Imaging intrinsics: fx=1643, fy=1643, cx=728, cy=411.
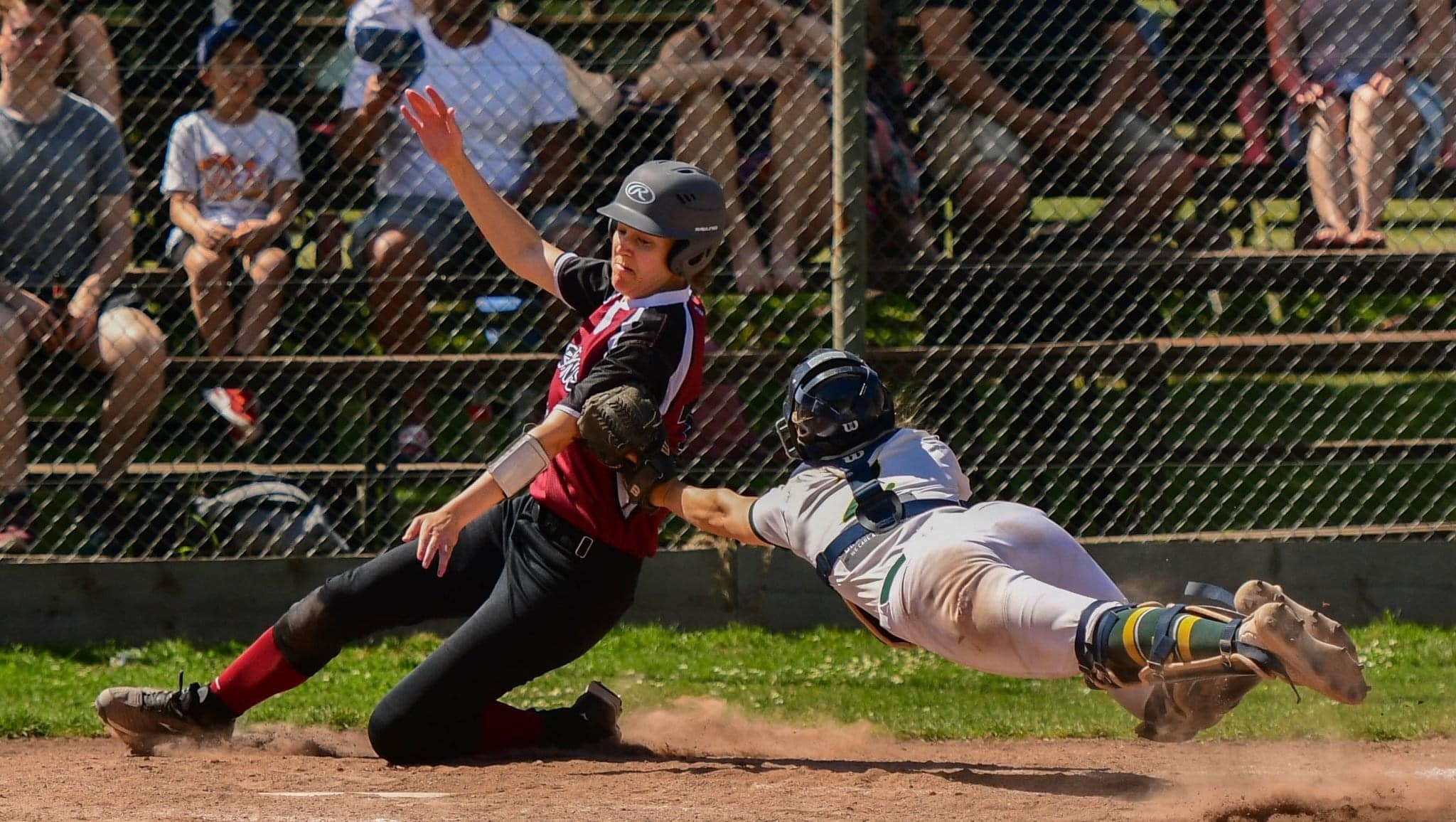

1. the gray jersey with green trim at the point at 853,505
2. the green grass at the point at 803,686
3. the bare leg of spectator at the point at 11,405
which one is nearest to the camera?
the gray jersey with green trim at the point at 853,505

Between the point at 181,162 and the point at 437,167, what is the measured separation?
1.09 metres

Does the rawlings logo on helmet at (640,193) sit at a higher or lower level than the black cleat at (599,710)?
higher

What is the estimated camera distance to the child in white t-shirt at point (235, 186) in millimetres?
6641

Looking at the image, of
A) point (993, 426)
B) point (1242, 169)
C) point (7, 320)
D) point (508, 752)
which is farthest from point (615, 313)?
point (1242, 169)

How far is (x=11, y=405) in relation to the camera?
20.8 feet

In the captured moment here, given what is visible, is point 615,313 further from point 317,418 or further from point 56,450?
point 56,450

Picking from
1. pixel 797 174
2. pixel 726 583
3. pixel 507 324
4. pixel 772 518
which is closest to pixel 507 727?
pixel 772 518

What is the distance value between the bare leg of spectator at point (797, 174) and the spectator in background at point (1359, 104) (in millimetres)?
1896

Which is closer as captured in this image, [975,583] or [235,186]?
[975,583]

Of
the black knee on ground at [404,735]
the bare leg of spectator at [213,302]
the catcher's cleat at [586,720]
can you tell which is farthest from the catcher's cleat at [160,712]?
the bare leg of spectator at [213,302]

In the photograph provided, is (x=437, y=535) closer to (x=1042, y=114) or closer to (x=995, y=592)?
(x=995, y=592)

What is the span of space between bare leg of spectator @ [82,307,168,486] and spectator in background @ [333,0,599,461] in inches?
34.0

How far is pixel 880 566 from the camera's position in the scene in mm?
3918

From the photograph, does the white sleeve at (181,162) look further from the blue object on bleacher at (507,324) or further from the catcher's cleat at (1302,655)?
the catcher's cleat at (1302,655)
